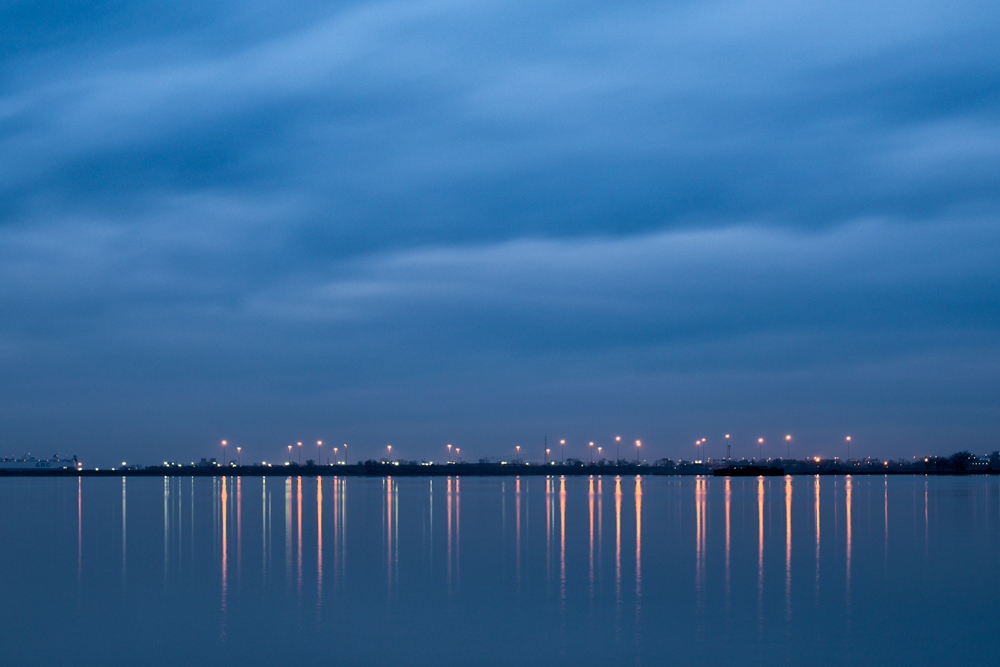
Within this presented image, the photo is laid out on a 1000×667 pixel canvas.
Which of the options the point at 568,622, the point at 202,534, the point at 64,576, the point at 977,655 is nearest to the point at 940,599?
the point at 977,655

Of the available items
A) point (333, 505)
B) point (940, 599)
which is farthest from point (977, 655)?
point (333, 505)

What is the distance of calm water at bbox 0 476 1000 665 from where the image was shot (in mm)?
13852

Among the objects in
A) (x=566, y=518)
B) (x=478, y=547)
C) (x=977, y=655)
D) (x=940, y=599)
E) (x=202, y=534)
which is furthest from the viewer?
(x=566, y=518)

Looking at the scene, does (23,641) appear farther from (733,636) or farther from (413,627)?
(733,636)

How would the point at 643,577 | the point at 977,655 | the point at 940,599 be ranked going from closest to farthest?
the point at 977,655 < the point at 940,599 < the point at 643,577

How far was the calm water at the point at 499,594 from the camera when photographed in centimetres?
1385

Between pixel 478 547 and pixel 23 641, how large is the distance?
14.5 metres

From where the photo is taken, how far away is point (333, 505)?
173ft

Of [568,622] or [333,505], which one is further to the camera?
[333,505]

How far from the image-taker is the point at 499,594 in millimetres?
18719

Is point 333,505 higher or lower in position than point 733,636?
lower

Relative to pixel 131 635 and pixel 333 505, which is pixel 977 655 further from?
pixel 333 505

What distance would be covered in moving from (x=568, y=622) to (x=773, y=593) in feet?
16.9

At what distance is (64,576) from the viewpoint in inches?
846
